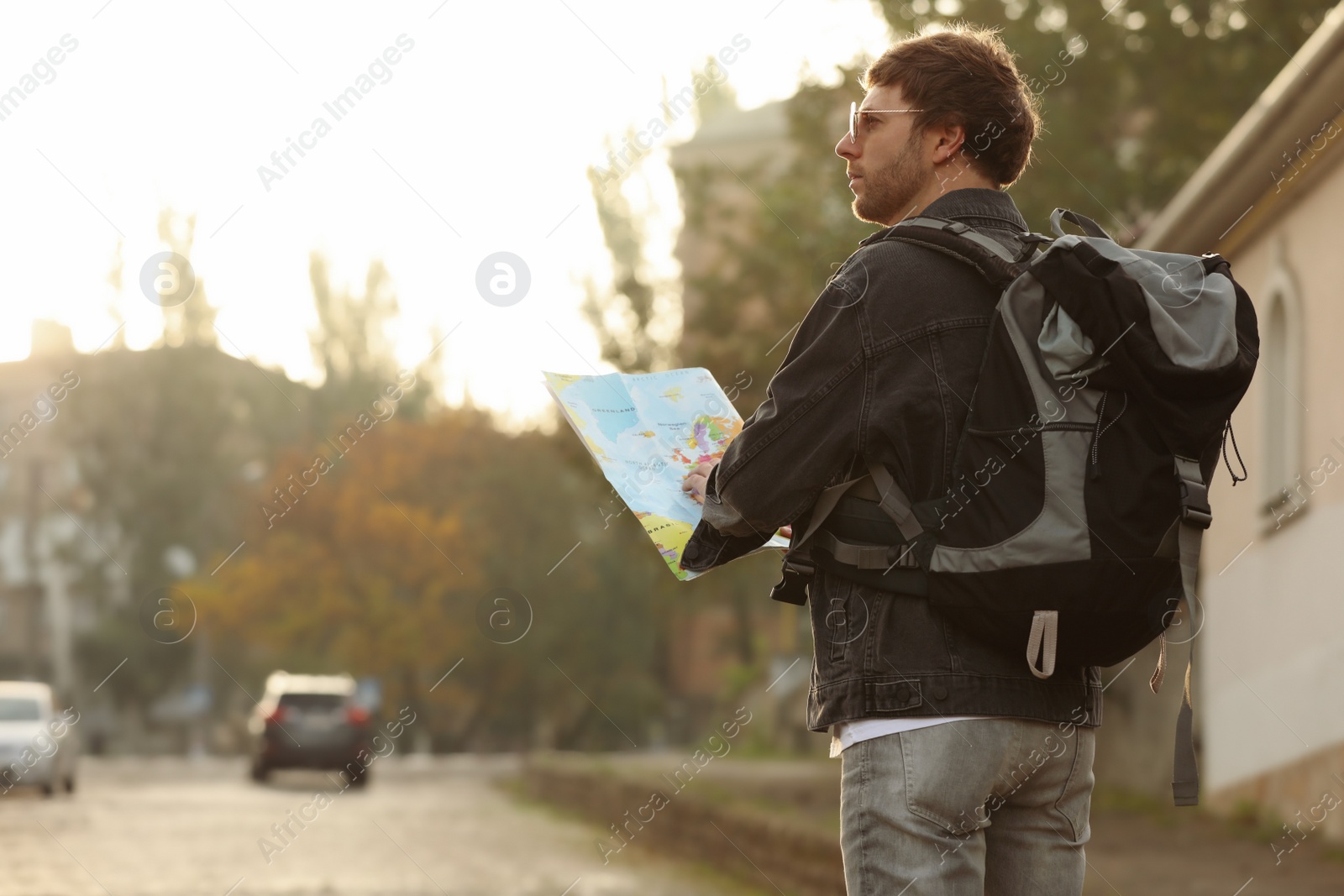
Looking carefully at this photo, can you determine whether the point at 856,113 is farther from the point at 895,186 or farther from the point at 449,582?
the point at 449,582

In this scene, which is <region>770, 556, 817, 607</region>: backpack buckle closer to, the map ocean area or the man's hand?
the map ocean area

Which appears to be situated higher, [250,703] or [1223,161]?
[1223,161]

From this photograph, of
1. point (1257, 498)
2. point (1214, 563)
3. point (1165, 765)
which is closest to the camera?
point (1257, 498)

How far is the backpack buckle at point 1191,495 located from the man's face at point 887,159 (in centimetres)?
67

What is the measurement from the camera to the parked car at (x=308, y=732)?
26703 millimetres

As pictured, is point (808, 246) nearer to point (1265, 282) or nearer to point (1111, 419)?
point (1265, 282)

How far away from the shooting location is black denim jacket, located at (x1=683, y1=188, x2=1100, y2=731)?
240 cm

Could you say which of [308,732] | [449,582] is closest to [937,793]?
[308,732]

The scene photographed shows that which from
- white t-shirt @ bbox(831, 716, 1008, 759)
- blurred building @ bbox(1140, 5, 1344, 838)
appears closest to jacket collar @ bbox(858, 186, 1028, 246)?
white t-shirt @ bbox(831, 716, 1008, 759)

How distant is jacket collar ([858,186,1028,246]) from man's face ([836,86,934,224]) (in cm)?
5

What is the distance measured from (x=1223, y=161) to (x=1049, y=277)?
1009cm

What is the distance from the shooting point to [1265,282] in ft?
41.0

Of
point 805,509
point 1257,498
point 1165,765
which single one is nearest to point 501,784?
point 1165,765

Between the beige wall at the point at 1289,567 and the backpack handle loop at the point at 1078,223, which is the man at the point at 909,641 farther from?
the beige wall at the point at 1289,567
